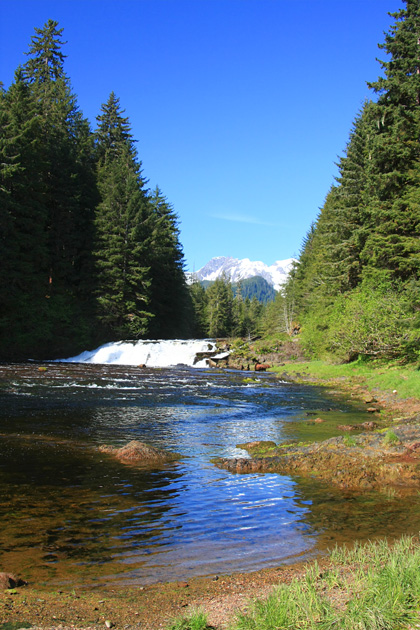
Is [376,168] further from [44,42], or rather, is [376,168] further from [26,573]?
[44,42]

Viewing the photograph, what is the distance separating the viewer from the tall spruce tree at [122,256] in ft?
→ 158

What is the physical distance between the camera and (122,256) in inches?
1912

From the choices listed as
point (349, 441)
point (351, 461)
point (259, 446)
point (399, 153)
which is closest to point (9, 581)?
point (351, 461)

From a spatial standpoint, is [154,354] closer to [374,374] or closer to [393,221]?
[374,374]

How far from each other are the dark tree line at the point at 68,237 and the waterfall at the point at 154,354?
265cm

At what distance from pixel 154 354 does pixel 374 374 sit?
22370 millimetres

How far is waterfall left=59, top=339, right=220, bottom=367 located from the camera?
4128cm

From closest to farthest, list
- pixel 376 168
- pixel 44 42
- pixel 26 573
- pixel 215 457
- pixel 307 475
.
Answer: pixel 26 573, pixel 307 475, pixel 215 457, pixel 376 168, pixel 44 42

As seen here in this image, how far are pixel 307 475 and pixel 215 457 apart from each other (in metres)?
2.33

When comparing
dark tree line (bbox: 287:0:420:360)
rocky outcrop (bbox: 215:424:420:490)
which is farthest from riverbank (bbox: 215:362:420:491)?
dark tree line (bbox: 287:0:420:360)

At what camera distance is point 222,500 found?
7.73 m

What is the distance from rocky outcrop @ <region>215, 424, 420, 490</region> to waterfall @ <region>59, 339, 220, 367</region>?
2977 centimetres

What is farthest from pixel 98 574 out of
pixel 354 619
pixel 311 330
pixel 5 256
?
pixel 5 256

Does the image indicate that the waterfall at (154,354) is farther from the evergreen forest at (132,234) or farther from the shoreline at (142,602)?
the shoreline at (142,602)
